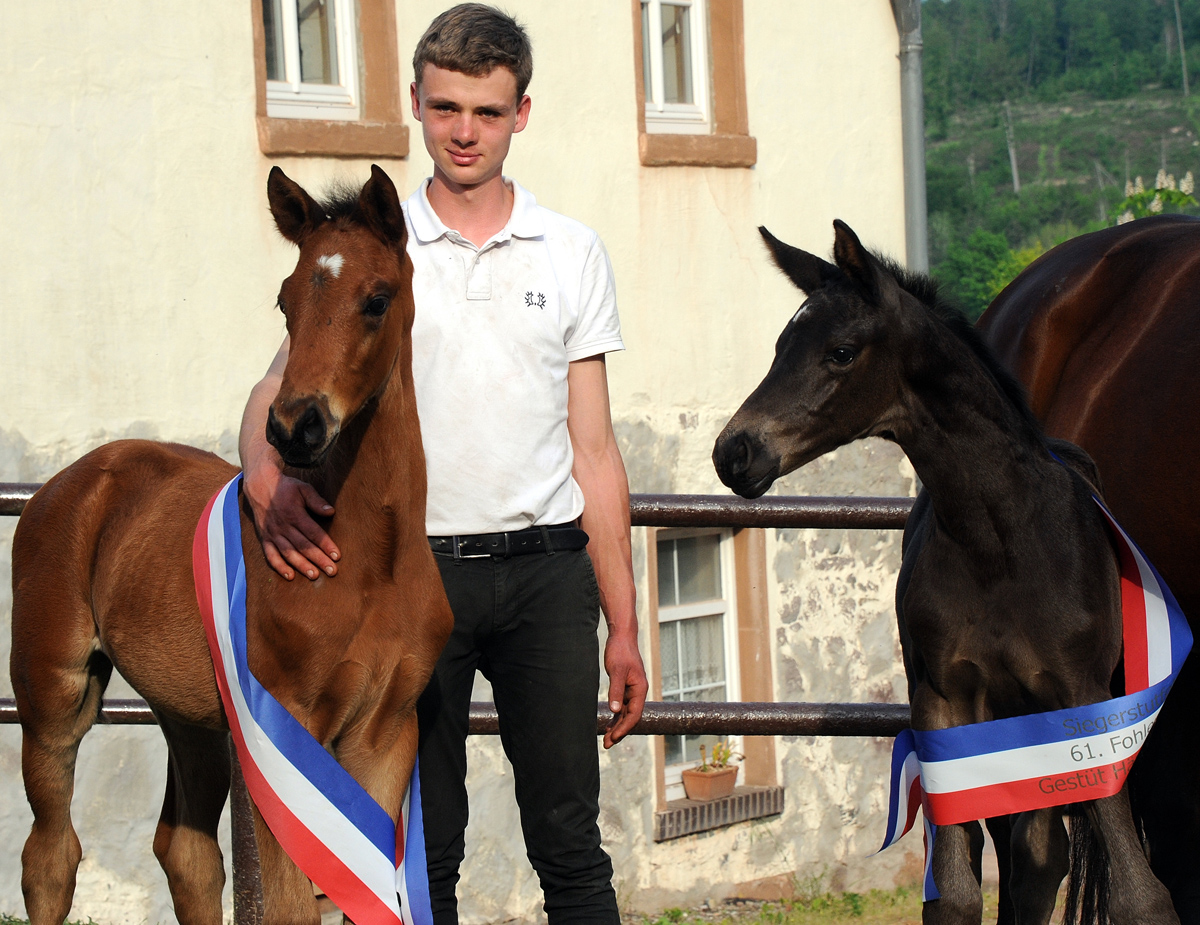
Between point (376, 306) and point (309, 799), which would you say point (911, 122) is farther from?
point (309, 799)

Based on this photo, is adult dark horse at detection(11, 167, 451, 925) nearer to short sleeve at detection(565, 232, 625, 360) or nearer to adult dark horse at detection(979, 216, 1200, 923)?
short sleeve at detection(565, 232, 625, 360)

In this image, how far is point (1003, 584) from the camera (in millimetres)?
2812

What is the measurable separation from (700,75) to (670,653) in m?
3.74

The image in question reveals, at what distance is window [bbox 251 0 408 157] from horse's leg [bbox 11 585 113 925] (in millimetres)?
4516

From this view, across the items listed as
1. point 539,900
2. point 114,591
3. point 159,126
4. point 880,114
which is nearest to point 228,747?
point 114,591

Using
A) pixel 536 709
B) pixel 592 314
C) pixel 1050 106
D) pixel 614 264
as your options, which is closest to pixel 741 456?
pixel 592 314

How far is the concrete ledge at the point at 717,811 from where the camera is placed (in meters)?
8.69

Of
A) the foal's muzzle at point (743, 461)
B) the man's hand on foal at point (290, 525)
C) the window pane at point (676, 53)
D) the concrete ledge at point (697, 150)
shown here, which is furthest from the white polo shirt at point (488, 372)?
the window pane at point (676, 53)

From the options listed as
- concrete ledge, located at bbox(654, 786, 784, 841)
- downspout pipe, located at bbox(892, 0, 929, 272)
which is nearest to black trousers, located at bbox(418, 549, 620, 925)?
concrete ledge, located at bbox(654, 786, 784, 841)

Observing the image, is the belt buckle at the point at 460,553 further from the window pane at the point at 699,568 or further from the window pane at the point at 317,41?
the window pane at the point at 699,568

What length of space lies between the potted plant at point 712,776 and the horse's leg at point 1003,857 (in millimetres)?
5516

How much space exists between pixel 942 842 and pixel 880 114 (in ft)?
24.9

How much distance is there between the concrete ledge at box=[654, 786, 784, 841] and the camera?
869 centimetres

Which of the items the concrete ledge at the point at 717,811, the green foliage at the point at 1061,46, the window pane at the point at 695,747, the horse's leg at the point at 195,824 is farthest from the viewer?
the green foliage at the point at 1061,46
